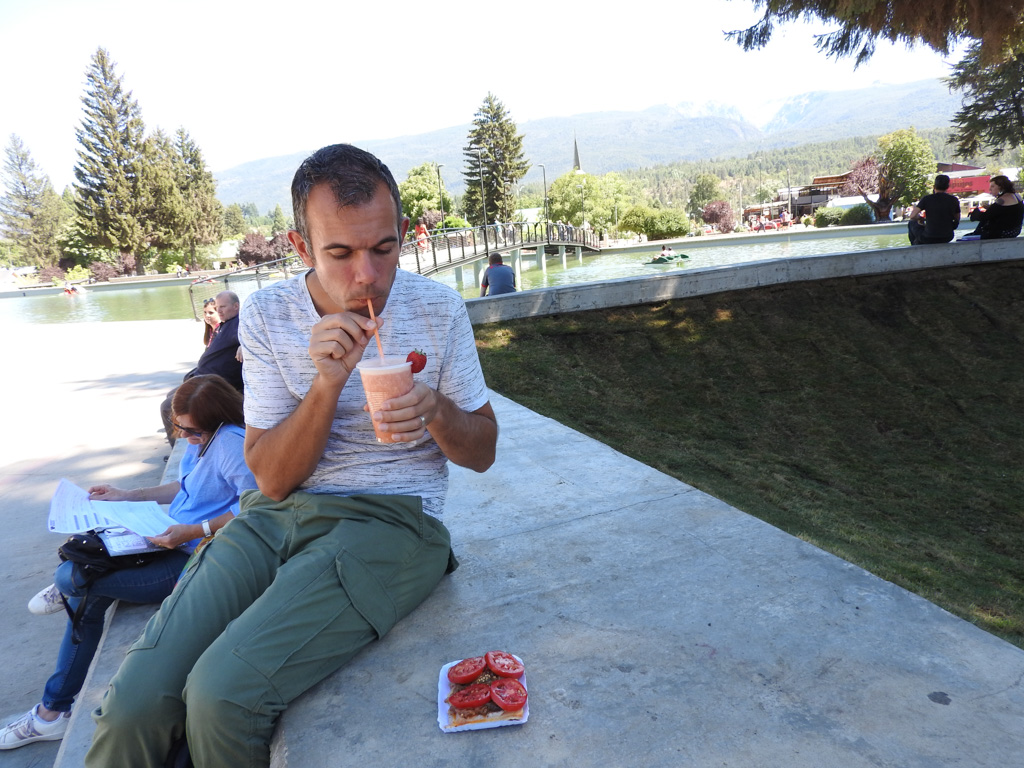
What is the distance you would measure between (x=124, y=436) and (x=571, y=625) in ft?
17.8

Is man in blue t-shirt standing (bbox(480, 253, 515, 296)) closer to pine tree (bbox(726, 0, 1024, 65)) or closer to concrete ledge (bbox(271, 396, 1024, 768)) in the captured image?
pine tree (bbox(726, 0, 1024, 65))

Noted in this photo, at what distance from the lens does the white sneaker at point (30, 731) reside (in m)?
2.54

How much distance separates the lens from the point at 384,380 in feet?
5.79

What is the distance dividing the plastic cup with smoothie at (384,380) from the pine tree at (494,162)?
67.3 metres

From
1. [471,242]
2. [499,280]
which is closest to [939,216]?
[499,280]

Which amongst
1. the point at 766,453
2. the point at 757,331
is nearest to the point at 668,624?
the point at 766,453

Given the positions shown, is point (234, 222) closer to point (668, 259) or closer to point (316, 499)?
point (668, 259)

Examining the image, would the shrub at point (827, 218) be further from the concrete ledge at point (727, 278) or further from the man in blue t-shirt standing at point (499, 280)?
the man in blue t-shirt standing at point (499, 280)

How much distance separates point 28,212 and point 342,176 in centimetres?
8344

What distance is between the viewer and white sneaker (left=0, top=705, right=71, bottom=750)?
2.54 metres

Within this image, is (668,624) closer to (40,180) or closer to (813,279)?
(813,279)

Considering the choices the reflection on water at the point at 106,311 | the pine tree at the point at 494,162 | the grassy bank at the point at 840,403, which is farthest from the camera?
the pine tree at the point at 494,162

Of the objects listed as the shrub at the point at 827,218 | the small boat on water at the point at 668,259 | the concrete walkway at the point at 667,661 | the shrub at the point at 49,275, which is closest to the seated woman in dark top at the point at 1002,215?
the concrete walkway at the point at 667,661

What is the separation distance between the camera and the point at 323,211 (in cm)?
185
